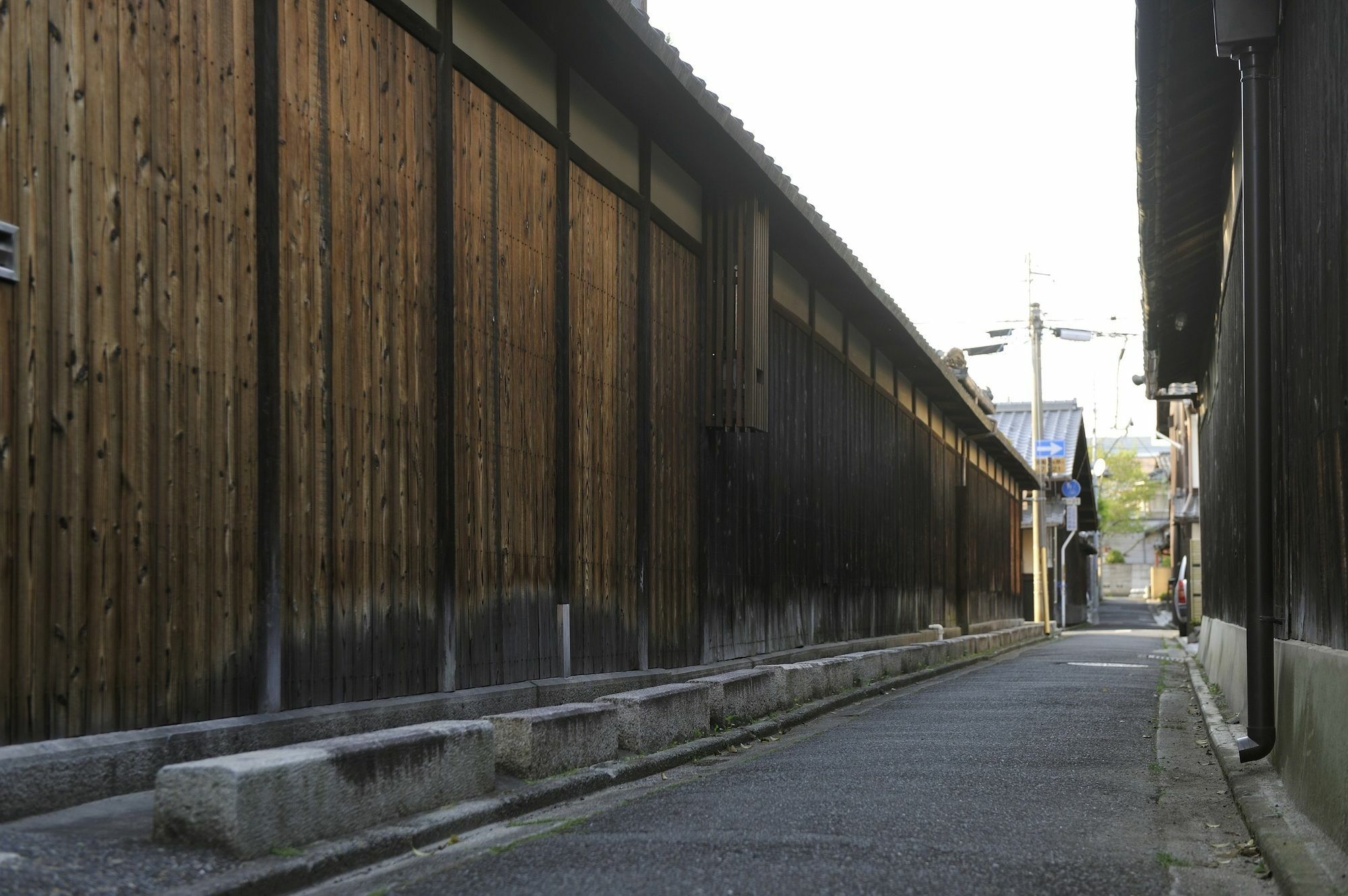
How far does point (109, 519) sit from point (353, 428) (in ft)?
6.63

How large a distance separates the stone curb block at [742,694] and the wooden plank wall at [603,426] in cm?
92

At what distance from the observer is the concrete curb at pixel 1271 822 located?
16.5 feet

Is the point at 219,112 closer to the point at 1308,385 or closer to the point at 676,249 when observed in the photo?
the point at 1308,385

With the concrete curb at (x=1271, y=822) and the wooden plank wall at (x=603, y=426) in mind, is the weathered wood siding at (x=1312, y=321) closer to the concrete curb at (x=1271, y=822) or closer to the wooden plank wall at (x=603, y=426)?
the concrete curb at (x=1271, y=822)

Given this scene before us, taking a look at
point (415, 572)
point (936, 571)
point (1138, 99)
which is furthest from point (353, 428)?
point (936, 571)

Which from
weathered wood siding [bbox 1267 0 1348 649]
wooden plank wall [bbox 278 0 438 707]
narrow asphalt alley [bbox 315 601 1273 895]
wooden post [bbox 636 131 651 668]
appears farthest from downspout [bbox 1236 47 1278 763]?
wooden post [bbox 636 131 651 668]

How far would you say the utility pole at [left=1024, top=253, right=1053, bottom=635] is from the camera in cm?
4097

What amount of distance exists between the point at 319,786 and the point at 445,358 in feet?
12.4

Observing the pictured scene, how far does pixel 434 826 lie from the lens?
6.12 m

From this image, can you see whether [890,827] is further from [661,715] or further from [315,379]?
[315,379]

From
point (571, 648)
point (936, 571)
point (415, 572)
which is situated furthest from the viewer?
point (936, 571)

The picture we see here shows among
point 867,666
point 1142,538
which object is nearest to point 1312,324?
point 867,666

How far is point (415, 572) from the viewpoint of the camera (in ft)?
28.0

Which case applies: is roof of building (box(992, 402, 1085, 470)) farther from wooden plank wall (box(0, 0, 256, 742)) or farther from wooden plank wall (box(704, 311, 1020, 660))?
wooden plank wall (box(0, 0, 256, 742))
